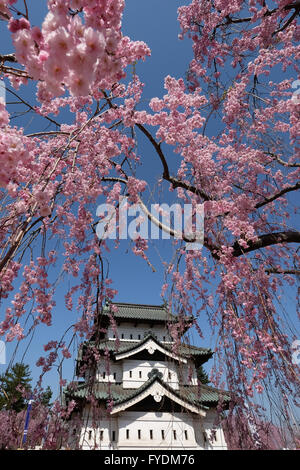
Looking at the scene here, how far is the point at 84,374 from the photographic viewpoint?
3.48 metres

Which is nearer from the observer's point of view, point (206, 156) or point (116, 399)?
point (206, 156)

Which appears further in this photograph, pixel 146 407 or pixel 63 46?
pixel 146 407

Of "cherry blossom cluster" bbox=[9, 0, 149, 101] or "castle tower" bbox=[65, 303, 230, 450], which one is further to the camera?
"castle tower" bbox=[65, 303, 230, 450]

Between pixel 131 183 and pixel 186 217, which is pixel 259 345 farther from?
pixel 131 183

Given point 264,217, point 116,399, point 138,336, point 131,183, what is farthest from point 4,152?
point 138,336

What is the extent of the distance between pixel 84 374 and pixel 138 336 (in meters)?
12.9

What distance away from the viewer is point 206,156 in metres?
3.94

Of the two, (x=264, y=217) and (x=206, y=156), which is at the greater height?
(x=206, y=156)

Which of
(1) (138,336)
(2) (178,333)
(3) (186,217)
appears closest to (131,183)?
(3) (186,217)

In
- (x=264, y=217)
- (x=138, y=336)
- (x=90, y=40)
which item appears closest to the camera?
(x=90, y=40)

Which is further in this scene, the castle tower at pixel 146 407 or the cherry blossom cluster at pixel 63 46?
the castle tower at pixel 146 407
